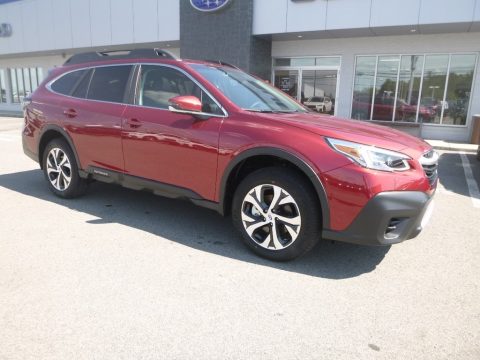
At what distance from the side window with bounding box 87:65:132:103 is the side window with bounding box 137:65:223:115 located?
0.27m

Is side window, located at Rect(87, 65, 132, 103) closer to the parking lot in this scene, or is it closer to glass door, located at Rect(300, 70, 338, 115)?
the parking lot

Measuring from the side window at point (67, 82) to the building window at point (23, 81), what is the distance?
22084 millimetres

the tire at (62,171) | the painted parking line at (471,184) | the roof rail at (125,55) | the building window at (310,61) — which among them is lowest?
the painted parking line at (471,184)

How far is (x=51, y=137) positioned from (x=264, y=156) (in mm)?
3250

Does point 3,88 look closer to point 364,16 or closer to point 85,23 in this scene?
point 85,23

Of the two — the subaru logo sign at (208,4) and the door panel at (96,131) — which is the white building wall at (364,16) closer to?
the subaru logo sign at (208,4)

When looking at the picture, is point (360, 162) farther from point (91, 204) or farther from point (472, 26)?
point (472, 26)

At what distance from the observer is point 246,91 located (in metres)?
4.01

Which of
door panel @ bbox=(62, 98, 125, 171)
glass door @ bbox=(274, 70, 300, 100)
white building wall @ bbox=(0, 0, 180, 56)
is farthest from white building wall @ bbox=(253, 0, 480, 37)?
door panel @ bbox=(62, 98, 125, 171)

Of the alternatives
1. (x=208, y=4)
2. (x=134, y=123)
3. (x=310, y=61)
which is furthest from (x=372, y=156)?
(x=208, y=4)

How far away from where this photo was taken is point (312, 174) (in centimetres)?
307

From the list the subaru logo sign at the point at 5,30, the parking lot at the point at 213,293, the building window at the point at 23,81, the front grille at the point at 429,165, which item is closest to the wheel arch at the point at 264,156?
the parking lot at the point at 213,293

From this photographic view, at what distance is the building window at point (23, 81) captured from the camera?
972 inches

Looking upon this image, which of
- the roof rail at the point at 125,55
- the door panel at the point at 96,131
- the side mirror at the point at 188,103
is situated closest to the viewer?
the side mirror at the point at 188,103
